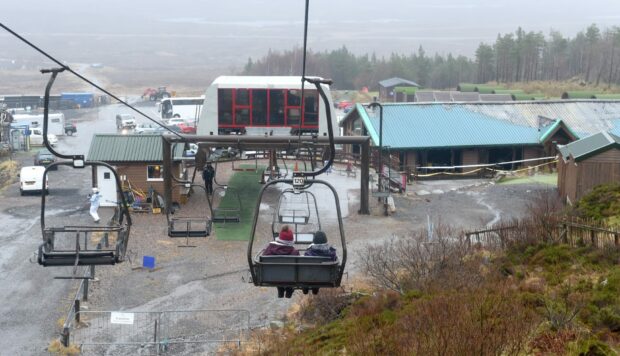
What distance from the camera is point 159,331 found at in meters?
19.3

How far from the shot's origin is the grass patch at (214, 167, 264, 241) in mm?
27938

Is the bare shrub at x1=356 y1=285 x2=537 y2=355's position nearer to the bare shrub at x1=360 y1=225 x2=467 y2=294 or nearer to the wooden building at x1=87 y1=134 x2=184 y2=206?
the bare shrub at x1=360 y1=225 x2=467 y2=294

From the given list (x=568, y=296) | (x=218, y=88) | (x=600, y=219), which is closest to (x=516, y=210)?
(x=600, y=219)

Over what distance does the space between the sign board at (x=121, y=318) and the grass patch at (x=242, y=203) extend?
24.1 ft

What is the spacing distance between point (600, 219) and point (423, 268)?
512cm

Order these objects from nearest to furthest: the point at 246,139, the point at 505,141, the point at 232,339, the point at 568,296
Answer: the point at 568,296 → the point at 232,339 → the point at 246,139 → the point at 505,141

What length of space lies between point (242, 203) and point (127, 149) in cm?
457

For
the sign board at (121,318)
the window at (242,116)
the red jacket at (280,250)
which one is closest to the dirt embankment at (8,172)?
the window at (242,116)

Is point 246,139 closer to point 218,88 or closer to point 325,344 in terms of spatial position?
point 218,88

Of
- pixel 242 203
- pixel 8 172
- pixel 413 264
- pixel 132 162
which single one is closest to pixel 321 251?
pixel 413 264

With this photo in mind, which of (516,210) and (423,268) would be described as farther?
(516,210)

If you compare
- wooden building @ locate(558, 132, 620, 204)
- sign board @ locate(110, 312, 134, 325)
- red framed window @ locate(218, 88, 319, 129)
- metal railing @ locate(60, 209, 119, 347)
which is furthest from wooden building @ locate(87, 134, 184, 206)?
wooden building @ locate(558, 132, 620, 204)

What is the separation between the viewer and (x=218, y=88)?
30.4m

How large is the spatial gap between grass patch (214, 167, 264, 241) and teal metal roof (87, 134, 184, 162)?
2.64 meters
